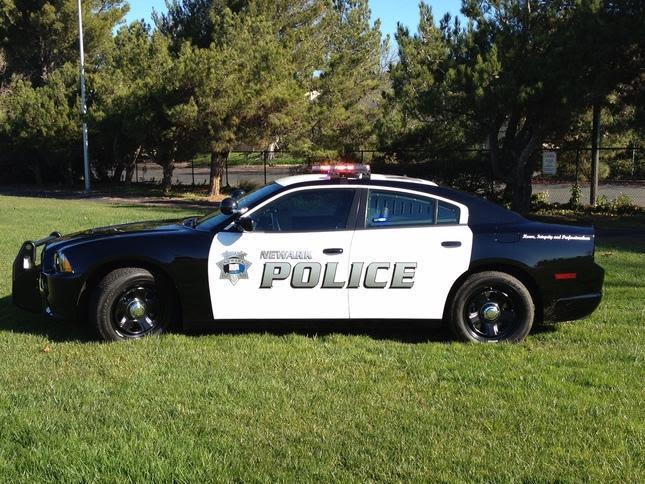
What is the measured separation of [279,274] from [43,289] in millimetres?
2000

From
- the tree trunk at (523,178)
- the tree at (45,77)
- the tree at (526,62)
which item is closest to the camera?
the tree at (526,62)

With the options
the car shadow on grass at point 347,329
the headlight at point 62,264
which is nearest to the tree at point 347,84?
the car shadow on grass at point 347,329

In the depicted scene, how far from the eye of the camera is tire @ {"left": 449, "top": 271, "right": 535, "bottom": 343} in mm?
5543

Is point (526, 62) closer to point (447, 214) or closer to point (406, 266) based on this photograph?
point (447, 214)

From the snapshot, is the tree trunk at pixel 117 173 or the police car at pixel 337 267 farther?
the tree trunk at pixel 117 173

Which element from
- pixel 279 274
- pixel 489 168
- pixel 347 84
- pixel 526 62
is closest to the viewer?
pixel 279 274

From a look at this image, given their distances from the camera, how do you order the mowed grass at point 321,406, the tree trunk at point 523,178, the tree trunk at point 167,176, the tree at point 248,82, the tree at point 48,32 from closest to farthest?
1. the mowed grass at point 321,406
2. the tree trunk at point 523,178
3. the tree at point 248,82
4. the tree trunk at point 167,176
5. the tree at point 48,32

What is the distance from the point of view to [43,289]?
5609mm

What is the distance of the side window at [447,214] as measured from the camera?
5.65m

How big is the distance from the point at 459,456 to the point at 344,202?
8.77 ft

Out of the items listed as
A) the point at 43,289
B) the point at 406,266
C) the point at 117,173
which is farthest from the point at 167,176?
the point at 406,266

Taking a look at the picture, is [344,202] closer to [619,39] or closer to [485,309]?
[485,309]

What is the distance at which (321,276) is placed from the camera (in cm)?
546

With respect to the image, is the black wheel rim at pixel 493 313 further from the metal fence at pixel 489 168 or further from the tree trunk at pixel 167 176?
the tree trunk at pixel 167 176
